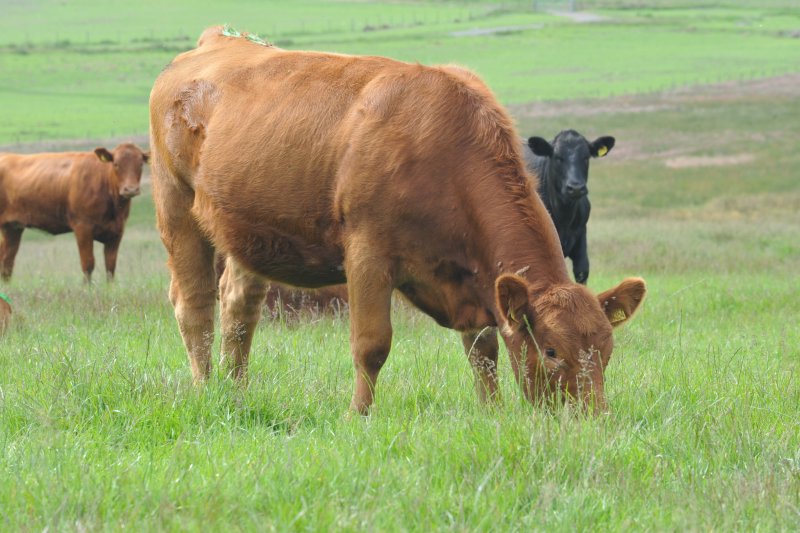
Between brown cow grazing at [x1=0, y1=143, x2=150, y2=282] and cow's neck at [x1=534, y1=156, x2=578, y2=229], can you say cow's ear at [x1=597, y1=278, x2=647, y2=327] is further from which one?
brown cow grazing at [x1=0, y1=143, x2=150, y2=282]

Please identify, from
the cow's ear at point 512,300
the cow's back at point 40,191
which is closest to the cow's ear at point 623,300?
the cow's ear at point 512,300

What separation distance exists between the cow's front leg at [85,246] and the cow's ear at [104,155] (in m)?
1.06

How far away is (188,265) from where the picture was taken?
293 inches

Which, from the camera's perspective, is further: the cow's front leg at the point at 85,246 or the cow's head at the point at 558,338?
the cow's front leg at the point at 85,246

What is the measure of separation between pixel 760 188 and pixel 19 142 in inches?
1032

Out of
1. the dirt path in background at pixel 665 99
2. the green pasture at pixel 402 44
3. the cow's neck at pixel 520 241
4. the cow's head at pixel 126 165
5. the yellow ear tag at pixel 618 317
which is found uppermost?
the cow's neck at pixel 520 241

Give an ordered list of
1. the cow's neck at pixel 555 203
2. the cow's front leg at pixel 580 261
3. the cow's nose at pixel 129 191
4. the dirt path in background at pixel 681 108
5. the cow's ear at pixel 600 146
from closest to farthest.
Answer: the cow's front leg at pixel 580 261
the cow's neck at pixel 555 203
the cow's ear at pixel 600 146
the cow's nose at pixel 129 191
the dirt path in background at pixel 681 108

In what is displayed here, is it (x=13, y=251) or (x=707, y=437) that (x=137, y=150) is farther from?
(x=707, y=437)

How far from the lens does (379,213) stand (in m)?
5.80

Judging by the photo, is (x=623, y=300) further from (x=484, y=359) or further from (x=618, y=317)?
(x=484, y=359)

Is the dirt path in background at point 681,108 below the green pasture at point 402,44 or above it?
above

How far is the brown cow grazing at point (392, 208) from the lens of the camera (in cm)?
537

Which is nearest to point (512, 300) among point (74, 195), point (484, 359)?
point (484, 359)

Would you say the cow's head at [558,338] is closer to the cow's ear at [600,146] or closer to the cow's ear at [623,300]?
the cow's ear at [623,300]
